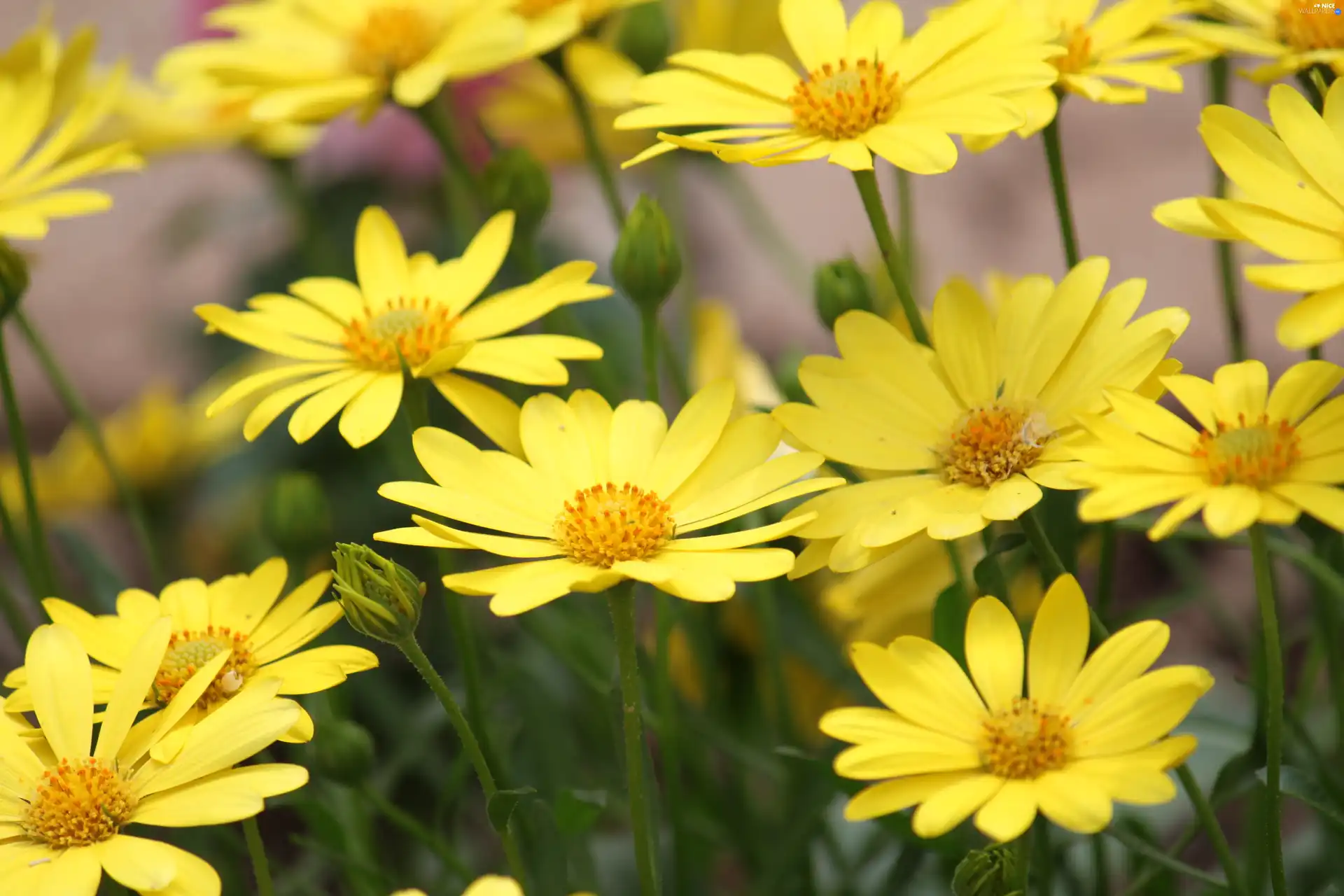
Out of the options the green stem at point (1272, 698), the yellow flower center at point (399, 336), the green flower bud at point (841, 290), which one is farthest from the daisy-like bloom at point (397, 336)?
the green stem at point (1272, 698)

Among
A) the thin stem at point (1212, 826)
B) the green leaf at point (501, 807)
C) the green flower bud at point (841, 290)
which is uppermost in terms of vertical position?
the green flower bud at point (841, 290)

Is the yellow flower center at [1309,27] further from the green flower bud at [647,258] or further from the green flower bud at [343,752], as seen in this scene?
the green flower bud at [343,752]

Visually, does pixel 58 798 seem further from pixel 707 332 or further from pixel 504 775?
pixel 707 332

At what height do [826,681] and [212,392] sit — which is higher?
[212,392]

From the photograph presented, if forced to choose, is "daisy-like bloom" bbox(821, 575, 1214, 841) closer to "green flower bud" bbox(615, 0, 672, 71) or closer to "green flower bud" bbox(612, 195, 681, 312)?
"green flower bud" bbox(612, 195, 681, 312)

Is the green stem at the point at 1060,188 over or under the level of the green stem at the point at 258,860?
over

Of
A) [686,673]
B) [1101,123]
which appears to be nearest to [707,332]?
[686,673]

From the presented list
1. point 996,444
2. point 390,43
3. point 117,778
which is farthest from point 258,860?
point 390,43
